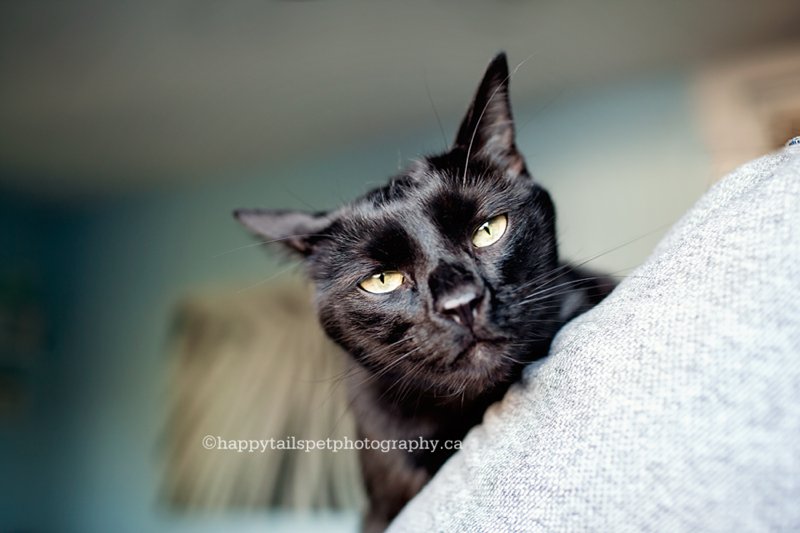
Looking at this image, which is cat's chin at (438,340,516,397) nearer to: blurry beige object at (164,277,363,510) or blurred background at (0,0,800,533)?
blurred background at (0,0,800,533)

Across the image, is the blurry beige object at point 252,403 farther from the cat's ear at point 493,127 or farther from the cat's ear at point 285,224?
the cat's ear at point 493,127

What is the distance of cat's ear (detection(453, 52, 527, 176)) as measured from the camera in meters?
0.74

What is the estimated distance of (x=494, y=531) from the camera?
1.50 ft

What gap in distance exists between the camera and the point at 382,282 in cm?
72

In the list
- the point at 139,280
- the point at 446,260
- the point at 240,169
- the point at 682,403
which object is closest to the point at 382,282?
the point at 446,260

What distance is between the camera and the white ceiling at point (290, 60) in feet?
4.79

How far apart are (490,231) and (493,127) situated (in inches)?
7.3

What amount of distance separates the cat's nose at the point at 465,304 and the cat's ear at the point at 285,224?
1.13ft

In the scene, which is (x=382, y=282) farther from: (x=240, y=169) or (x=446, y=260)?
(x=240, y=169)

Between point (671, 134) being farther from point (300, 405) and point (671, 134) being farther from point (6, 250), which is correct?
point (6, 250)

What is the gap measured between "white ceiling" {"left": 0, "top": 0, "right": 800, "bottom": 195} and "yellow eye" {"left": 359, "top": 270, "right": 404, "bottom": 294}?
0.94 meters

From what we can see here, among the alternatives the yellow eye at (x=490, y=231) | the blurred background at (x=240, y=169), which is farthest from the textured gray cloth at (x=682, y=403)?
the blurred background at (x=240, y=169)

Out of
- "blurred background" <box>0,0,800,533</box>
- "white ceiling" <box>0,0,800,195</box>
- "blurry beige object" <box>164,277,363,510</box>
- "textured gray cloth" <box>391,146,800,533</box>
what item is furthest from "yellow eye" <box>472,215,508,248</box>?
"blurry beige object" <box>164,277,363,510</box>

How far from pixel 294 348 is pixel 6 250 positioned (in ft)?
4.81
